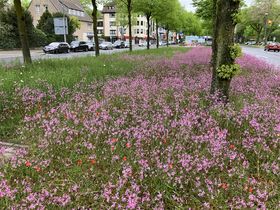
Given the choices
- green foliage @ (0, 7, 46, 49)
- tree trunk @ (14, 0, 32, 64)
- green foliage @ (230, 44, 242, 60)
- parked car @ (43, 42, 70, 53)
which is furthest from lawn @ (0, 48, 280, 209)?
green foliage @ (0, 7, 46, 49)

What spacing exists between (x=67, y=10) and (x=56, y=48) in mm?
35443

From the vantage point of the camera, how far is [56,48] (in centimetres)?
4138

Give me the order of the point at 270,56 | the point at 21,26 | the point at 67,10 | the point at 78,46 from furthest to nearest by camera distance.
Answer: the point at 67,10 < the point at 78,46 < the point at 270,56 < the point at 21,26

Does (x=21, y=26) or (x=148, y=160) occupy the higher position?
(x=21, y=26)

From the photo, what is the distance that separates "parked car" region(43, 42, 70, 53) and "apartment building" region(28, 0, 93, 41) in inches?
880

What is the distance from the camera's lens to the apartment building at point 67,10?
6919 cm

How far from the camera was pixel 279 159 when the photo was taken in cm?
405

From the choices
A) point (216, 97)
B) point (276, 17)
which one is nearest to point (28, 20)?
point (216, 97)

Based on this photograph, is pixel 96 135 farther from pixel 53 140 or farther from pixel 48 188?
pixel 48 188

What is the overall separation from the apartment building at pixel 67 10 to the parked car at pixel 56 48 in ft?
73.4

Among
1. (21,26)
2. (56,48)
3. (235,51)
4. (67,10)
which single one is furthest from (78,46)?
(235,51)

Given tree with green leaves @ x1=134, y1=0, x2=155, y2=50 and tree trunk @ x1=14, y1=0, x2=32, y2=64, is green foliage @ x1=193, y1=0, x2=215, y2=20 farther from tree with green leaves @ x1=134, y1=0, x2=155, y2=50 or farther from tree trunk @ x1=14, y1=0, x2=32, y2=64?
tree trunk @ x1=14, y1=0, x2=32, y2=64

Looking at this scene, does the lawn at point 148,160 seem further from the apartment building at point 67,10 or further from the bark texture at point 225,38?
the apartment building at point 67,10

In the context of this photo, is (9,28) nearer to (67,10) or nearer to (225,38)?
(67,10)
